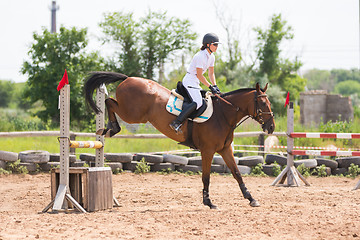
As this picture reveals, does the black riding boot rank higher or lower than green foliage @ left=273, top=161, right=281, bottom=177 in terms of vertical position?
higher

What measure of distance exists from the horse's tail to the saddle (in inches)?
33.5

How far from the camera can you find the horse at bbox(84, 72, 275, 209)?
6.48 m

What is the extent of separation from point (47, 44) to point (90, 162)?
14.3 meters

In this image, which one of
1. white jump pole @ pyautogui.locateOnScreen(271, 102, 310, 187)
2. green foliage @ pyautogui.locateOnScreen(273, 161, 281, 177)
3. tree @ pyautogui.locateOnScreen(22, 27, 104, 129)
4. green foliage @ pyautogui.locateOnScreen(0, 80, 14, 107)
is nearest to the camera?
white jump pole @ pyautogui.locateOnScreen(271, 102, 310, 187)

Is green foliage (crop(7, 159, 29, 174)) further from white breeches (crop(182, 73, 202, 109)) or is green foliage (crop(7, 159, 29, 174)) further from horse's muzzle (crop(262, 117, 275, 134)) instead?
horse's muzzle (crop(262, 117, 275, 134))

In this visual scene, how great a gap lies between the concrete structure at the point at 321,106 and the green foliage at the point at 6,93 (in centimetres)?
4456

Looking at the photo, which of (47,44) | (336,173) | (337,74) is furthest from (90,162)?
(337,74)

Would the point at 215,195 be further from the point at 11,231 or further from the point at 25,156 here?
the point at 25,156

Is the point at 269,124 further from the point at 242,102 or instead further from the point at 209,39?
the point at 209,39

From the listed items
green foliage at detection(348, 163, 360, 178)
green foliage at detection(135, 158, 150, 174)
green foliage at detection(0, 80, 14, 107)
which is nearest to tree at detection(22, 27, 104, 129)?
green foliage at detection(135, 158, 150, 174)

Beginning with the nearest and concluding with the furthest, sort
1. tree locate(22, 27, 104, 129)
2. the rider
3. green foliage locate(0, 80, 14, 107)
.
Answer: the rider → tree locate(22, 27, 104, 129) → green foliage locate(0, 80, 14, 107)

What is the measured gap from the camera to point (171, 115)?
6457mm

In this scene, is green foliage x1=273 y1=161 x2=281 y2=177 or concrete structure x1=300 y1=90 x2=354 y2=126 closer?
green foliage x1=273 y1=161 x2=281 y2=177

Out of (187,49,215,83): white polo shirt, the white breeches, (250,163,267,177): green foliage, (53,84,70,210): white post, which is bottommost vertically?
(250,163,267,177): green foliage
